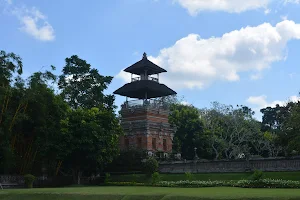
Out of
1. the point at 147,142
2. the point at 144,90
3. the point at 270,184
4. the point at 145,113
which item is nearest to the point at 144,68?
the point at 144,90

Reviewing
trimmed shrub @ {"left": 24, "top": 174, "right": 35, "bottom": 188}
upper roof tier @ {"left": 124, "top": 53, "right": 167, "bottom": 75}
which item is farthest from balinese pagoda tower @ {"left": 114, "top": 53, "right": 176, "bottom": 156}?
trimmed shrub @ {"left": 24, "top": 174, "right": 35, "bottom": 188}

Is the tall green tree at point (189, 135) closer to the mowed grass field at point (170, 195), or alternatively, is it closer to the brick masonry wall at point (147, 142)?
the brick masonry wall at point (147, 142)

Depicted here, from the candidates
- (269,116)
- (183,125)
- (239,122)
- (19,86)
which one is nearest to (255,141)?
(239,122)

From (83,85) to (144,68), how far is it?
22.4 ft

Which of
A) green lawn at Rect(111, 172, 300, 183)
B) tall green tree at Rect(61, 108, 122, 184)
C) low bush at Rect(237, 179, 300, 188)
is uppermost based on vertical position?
tall green tree at Rect(61, 108, 122, 184)

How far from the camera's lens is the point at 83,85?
45125 millimetres

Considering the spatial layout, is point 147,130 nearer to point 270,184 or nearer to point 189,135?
point 189,135

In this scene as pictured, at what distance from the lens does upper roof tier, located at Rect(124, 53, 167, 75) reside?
43181mm

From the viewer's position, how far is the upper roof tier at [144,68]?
43.2 metres

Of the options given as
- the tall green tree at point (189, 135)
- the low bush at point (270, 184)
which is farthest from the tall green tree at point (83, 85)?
the low bush at point (270, 184)

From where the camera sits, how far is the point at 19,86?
1212 inches

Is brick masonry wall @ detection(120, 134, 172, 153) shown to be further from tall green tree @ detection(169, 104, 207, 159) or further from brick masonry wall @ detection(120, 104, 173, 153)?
tall green tree @ detection(169, 104, 207, 159)

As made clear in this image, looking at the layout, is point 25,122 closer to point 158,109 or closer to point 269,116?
point 158,109

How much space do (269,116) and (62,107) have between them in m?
61.0
